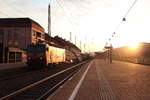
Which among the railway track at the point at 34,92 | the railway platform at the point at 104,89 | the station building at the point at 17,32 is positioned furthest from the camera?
the station building at the point at 17,32

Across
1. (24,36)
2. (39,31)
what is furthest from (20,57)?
(39,31)

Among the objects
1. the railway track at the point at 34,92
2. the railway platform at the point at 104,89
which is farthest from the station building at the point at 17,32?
the railway track at the point at 34,92

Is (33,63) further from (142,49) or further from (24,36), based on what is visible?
(142,49)

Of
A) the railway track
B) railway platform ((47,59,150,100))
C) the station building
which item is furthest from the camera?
the station building

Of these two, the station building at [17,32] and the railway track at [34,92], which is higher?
the station building at [17,32]

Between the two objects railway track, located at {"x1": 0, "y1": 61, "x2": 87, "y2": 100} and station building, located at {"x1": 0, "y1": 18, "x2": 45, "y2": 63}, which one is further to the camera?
station building, located at {"x1": 0, "y1": 18, "x2": 45, "y2": 63}

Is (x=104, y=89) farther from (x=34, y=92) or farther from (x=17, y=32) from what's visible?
(x=17, y=32)

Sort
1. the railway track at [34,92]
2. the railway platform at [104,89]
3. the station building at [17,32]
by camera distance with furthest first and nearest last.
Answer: the station building at [17,32]
the railway track at [34,92]
the railway platform at [104,89]

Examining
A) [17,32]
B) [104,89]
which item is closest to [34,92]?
[104,89]

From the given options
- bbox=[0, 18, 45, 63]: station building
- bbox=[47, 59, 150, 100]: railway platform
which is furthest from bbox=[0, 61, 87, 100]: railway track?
bbox=[0, 18, 45, 63]: station building

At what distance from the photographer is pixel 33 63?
31.6 m

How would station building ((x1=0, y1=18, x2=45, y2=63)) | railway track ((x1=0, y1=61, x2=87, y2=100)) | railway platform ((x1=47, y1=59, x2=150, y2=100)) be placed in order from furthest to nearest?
1. station building ((x1=0, y1=18, x2=45, y2=63))
2. railway track ((x1=0, y1=61, x2=87, y2=100))
3. railway platform ((x1=47, y1=59, x2=150, y2=100))

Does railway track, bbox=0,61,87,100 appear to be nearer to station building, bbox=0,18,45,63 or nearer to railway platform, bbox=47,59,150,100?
railway platform, bbox=47,59,150,100

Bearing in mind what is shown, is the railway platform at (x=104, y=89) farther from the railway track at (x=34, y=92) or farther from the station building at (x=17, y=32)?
the station building at (x=17, y=32)
